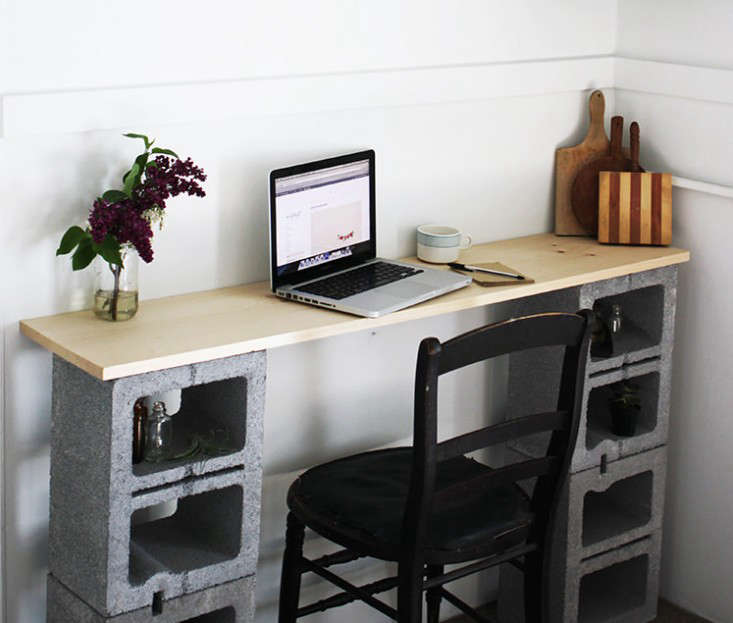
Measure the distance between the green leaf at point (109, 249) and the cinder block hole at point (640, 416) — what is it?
46.4 inches

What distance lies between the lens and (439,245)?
103 inches

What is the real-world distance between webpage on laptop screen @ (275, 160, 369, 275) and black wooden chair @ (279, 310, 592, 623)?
0.42 m

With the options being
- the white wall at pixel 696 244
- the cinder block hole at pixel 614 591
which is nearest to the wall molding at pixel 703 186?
the white wall at pixel 696 244

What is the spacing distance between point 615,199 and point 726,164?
25 centimetres

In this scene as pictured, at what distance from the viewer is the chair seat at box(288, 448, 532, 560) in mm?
2215

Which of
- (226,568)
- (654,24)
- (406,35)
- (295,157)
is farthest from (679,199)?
(226,568)

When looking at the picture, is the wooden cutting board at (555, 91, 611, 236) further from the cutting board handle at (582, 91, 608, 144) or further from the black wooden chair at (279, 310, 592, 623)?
the black wooden chair at (279, 310, 592, 623)

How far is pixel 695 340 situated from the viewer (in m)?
2.90

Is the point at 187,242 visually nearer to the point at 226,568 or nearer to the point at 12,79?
the point at 12,79

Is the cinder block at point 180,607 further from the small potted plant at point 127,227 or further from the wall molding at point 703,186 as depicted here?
the wall molding at point 703,186

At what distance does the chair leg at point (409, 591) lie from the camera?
7.06 feet

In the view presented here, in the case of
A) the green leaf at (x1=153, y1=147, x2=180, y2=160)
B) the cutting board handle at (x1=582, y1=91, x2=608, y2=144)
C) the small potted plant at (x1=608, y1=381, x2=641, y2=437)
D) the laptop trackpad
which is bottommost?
the small potted plant at (x1=608, y1=381, x2=641, y2=437)

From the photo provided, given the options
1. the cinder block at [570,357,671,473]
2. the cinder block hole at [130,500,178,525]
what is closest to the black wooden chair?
the cinder block hole at [130,500,178,525]

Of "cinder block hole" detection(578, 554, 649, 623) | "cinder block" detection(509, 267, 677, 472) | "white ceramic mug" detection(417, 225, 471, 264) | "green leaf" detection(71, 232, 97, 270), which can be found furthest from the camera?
"cinder block hole" detection(578, 554, 649, 623)
